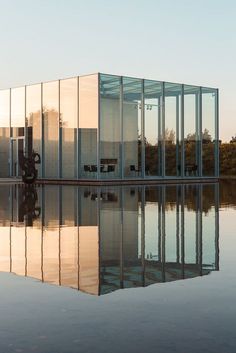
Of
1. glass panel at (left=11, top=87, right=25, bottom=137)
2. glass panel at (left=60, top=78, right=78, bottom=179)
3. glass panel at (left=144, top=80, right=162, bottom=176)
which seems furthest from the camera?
glass panel at (left=11, top=87, right=25, bottom=137)

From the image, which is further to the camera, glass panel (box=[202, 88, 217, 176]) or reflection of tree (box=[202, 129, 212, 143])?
reflection of tree (box=[202, 129, 212, 143])

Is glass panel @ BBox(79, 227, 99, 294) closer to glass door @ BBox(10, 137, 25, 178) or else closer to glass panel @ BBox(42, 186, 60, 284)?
glass panel @ BBox(42, 186, 60, 284)

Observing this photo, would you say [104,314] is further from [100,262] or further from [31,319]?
[100,262]

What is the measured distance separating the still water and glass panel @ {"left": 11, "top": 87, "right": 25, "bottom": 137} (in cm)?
2594

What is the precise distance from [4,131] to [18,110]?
8.15 ft

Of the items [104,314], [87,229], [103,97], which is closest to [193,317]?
[104,314]

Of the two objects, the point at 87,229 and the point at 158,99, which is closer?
the point at 87,229

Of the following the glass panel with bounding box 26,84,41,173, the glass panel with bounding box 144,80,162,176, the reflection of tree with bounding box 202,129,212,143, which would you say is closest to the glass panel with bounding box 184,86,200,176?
the reflection of tree with bounding box 202,129,212,143

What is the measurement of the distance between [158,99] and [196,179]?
6.05 metres

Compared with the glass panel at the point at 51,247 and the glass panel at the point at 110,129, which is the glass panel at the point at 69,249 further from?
the glass panel at the point at 110,129

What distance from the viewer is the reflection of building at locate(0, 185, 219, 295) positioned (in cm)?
726

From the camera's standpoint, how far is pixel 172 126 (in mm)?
37344

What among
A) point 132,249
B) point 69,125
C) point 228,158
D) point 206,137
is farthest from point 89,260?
point 228,158

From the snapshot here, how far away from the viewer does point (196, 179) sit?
38844 millimetres
